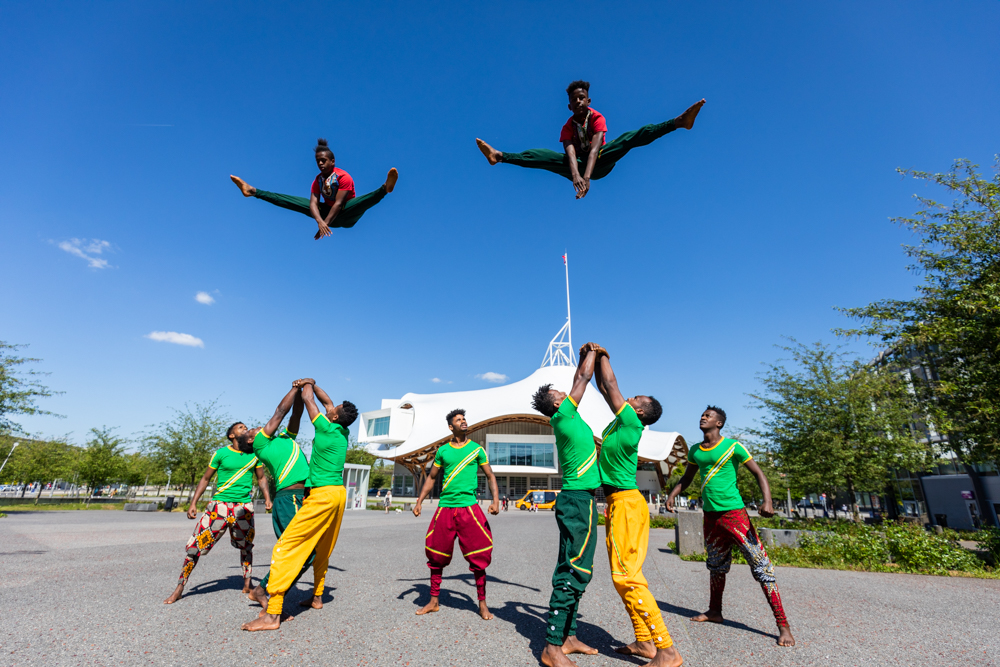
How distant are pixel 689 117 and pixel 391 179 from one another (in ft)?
8.91

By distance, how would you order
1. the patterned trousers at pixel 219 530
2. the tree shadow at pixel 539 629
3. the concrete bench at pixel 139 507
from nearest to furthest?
the tree shadow at pixel 539 629, the patterned trousers at pixel 219 530, the concrete bench at pixel 139 507

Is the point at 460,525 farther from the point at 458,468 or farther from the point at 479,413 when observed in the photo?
the point at 479,413

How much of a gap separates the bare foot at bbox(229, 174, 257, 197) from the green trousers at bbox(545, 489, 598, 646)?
14.4ft

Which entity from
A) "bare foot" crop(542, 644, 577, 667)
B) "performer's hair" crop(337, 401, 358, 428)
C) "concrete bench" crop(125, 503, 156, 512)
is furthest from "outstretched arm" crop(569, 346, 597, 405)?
"concrete bench" crop(125, 503, 156, 512)

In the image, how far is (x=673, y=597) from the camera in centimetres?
584

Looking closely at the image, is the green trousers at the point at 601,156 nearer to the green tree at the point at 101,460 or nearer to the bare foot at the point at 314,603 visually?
the bare foot at the point at 314,603

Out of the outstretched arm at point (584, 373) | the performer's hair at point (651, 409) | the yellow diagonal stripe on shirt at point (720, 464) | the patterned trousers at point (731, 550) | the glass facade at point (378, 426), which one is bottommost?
the patterned trousers at point (731, 550)

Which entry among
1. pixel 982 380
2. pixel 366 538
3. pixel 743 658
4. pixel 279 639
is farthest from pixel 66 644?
pixel 982 380

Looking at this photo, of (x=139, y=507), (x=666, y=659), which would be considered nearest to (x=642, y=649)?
(x=666, y=659)

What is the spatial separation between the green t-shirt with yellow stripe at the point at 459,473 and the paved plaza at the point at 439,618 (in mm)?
1116

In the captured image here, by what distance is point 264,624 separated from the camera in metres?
4.07

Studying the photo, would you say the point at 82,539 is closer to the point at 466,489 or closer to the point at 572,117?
the point at 466,489

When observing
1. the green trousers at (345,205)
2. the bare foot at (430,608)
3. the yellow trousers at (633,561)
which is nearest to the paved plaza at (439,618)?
the bare foot at (430,608)

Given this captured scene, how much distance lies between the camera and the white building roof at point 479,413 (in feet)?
177
